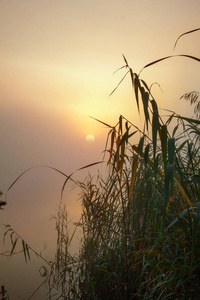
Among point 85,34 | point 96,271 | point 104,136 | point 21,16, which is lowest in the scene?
point 96,271

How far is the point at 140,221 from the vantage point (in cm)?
206

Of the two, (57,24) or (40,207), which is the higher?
(57,24)

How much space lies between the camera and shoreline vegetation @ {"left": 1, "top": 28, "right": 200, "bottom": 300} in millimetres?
1585

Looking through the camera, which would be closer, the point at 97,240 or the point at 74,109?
the point at 97,240

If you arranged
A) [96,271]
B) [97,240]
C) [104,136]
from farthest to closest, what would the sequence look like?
[104,136], [97,240], [96,271]

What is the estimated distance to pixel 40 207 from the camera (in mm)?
4484

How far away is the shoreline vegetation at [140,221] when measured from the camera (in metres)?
1.58

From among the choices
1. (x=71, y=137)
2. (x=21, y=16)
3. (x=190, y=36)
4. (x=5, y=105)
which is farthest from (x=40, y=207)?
(x=190, y=36)

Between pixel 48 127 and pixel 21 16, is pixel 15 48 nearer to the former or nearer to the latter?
pixel 21 16

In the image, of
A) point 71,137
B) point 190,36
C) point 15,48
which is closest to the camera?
point 190,36

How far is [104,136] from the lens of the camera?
168 inches

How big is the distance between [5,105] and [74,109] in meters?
0.72

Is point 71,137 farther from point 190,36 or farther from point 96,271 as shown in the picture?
point 96,271

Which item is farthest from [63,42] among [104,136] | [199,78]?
[199,78]
